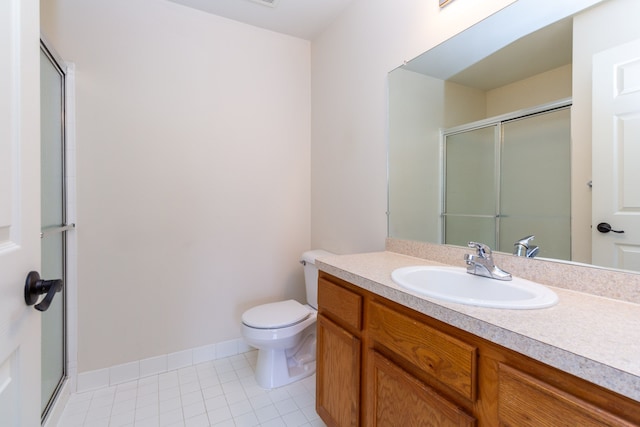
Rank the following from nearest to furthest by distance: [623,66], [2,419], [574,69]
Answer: [2,419], [623,66], [574,69]

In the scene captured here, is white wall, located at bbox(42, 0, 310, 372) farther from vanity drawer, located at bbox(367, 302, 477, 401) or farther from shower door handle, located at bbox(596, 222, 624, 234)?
shower door handle, located at bbox(596, 222, 624, 234)

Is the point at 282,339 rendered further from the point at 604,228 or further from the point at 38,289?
the point at 604,228

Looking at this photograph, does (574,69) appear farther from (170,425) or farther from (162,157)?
(170,425)

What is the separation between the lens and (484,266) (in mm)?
1040

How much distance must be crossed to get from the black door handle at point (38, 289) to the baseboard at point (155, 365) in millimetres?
1517

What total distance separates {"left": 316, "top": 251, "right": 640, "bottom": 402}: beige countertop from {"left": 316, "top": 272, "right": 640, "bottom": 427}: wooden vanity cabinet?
0.11 ft

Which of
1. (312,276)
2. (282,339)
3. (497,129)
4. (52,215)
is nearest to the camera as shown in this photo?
(497,129)

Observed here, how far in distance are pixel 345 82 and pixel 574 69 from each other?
1280 mm

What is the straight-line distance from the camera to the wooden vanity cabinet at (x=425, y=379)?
54 cm

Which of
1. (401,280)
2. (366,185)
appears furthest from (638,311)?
(366,185)

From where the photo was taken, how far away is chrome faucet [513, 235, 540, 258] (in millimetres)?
1019

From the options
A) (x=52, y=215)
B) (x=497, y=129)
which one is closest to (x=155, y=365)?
(x=52, y=215)

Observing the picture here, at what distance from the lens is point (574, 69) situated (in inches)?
37.0

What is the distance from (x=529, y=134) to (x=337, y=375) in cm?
121
